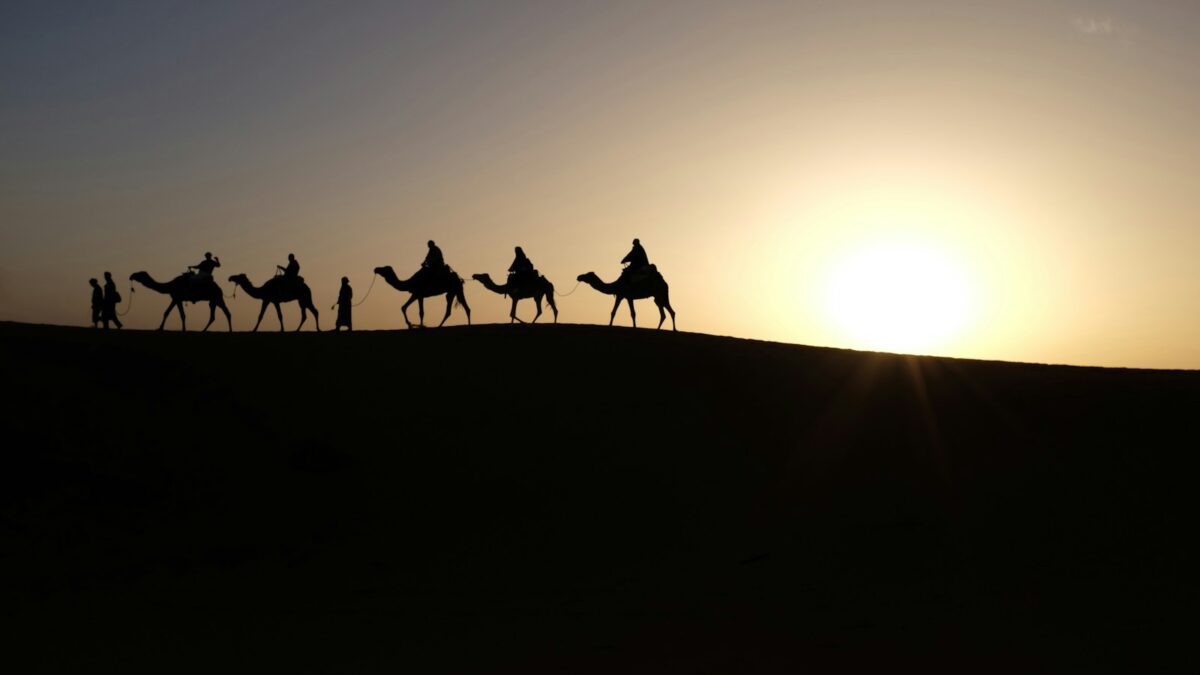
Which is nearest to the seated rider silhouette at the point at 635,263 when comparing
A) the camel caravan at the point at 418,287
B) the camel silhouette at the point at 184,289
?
the camel caravan at the point at 418,287

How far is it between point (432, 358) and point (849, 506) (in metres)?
9.40

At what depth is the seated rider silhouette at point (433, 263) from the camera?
26.1 metres

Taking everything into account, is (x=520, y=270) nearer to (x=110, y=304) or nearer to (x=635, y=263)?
(x=635, y=263)

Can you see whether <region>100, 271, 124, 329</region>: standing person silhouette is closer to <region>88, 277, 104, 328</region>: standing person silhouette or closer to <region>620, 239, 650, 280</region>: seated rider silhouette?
<region>88, 277, 104, 328</region>: standing person silhouette

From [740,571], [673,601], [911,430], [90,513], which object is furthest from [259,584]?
[911,430]

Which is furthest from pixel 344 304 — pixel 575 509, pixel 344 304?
pixel 575 509

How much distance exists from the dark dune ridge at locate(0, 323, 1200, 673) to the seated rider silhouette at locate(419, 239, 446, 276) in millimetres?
3579

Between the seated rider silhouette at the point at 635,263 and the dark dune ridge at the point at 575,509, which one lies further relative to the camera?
the seated rider silhouette at the point at 635,263

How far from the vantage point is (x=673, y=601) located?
442 inches

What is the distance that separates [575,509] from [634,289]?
13061 millimetres

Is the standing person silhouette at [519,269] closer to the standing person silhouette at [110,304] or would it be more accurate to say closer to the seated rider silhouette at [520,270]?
the seated rider silhouette at [520,270]

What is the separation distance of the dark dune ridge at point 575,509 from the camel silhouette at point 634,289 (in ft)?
14.9

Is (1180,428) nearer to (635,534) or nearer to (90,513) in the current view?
(635,534)

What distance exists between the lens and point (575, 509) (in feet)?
48.9
